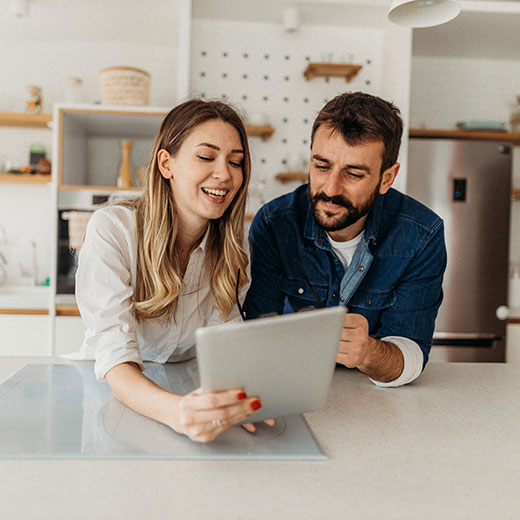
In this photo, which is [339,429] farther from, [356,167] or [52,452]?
[356,167]

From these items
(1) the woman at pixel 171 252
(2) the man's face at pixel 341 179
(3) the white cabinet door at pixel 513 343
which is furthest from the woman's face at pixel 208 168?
(3) the white cabinet door at pixel 513 343

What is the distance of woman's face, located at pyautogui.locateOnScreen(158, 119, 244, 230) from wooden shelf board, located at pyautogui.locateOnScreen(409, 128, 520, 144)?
1.99m

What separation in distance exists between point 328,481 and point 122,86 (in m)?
2.49

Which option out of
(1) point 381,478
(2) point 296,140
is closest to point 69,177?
(2) point 296,140

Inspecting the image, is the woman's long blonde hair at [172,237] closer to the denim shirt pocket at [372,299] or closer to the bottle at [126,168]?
the denim shirt pocket at [372,299]

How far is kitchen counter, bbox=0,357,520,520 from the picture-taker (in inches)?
24.9

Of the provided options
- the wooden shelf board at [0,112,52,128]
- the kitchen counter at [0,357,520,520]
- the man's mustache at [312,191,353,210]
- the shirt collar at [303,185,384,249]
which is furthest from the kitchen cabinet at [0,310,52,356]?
the kitchen counter at [0,357,520,520]

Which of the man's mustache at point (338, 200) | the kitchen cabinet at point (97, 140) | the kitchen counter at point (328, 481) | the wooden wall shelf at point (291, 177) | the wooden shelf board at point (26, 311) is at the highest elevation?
the kitchen cabinet at point (97, 140)

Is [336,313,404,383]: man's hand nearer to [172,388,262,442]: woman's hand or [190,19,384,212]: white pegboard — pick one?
[172,388,262,442]: woman's hand

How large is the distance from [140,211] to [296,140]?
2023 millimetres

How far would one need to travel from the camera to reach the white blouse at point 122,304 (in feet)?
3.54

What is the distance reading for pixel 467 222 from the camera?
9.35ft

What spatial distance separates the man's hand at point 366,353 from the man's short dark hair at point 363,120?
0.48 meters

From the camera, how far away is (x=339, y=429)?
91cm
